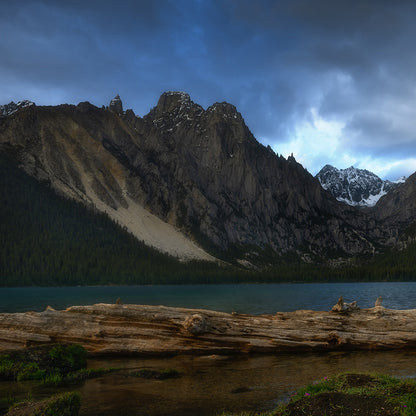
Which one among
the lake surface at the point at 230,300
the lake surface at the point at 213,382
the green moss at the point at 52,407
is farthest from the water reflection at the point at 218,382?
the lake surface at the point at 230,300

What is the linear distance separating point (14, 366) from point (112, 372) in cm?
489

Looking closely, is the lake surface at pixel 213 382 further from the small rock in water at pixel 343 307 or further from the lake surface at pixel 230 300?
the lake surface at pixel 230 300

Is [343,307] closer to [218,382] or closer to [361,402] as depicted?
[218,382]

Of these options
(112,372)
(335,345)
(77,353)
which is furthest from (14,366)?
(335,345)

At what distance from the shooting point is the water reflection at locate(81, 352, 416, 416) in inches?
621

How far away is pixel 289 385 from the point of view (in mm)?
19266

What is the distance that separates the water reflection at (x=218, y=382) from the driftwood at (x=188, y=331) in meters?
0.97

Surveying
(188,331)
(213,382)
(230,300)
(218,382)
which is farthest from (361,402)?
(230,300)

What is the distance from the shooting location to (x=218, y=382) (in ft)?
65.5

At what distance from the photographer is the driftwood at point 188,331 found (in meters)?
26.0

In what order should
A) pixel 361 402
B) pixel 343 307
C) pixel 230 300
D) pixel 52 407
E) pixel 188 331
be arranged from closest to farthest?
pixel 361 402 < pixel 52 407 < pixel 188 331 < pixel 343 307 < pixel 230 300

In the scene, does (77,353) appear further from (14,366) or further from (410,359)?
(410,359)

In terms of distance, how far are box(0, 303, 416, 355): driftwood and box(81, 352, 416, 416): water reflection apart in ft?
3.19

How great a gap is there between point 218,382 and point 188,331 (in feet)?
21.4
